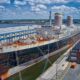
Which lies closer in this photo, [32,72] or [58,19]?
[32,72]

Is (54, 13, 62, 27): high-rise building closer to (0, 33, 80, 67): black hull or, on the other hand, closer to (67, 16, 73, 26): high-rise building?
(67, 16, 73, 26): high-rise building

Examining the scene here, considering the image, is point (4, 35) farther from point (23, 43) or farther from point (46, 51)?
point (46, 51)

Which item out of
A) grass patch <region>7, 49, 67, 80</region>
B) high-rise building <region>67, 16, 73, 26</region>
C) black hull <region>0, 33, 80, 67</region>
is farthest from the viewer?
high-rise building <region>67, 16, 73, 26</region>

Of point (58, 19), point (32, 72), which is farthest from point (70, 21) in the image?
point (32, 72)

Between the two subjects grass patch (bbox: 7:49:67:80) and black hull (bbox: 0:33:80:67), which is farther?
black hull (bbox: 0:33:80:67)

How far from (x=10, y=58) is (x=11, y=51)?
2.05ft

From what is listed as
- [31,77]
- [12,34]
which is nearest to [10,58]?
[31,77]

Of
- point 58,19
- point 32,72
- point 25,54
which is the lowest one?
point 32,72

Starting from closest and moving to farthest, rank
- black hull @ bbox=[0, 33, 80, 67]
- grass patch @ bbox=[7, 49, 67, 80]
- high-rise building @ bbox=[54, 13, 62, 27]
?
grass patch @ bbox=[7, 49, 67, 80]
black hull @ bbox=[0, 33, 80, 67]
high-rise building @ bbox=[54, 13, 62, 27]

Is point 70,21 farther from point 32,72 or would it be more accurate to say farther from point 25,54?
point 32,72

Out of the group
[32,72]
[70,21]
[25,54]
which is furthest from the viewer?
[70,21]

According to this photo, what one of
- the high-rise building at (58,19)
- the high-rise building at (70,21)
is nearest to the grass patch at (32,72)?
the high-rise building at (58,19)

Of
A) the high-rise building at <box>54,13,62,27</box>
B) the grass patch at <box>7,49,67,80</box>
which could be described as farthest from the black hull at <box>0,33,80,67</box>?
the high-rise building at <box>54,13,62,27</box>

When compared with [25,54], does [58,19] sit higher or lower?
higher
